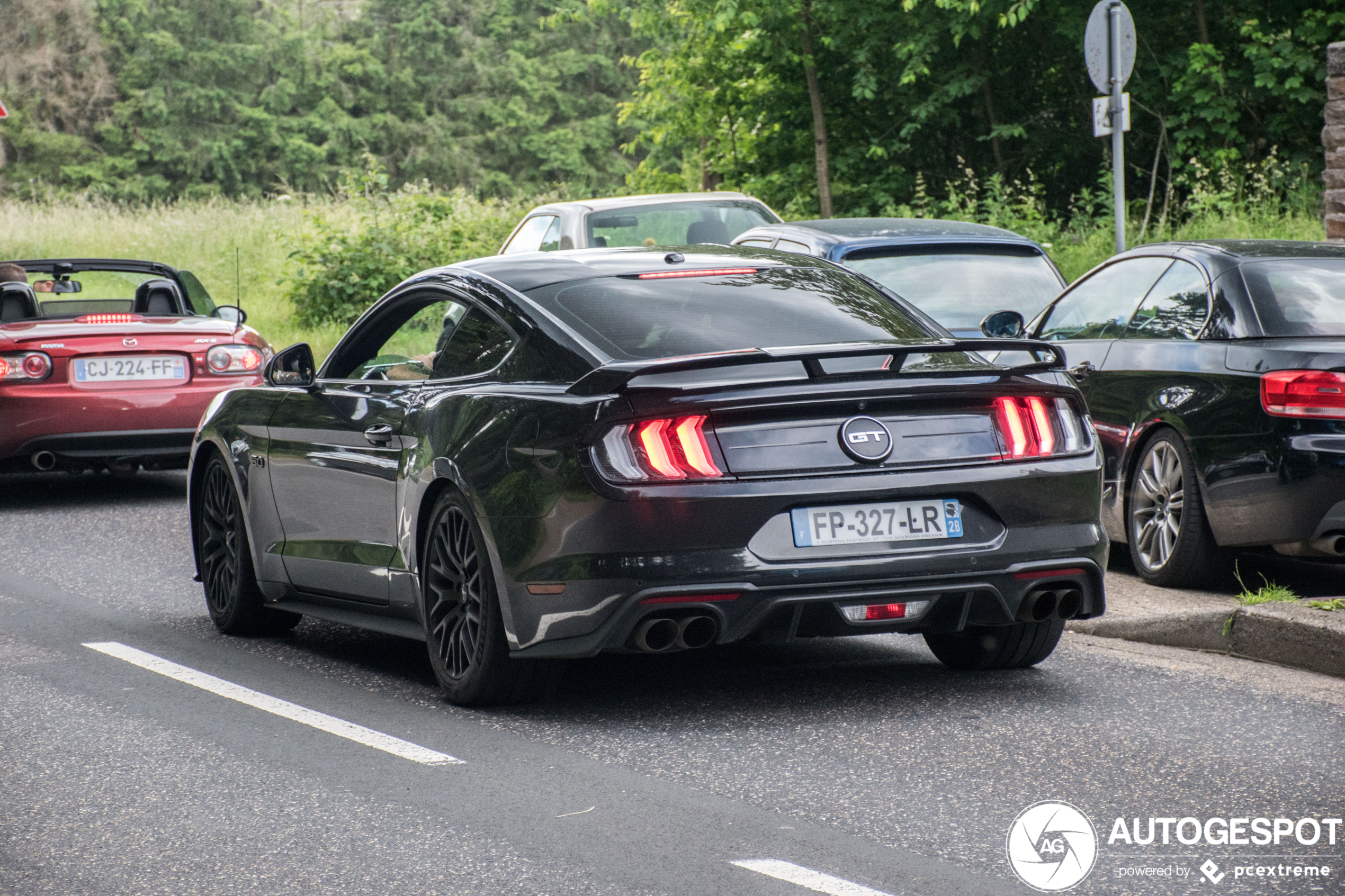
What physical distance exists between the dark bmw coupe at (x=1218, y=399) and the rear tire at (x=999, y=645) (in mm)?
1440

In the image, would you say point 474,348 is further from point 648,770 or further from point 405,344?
point 648,770

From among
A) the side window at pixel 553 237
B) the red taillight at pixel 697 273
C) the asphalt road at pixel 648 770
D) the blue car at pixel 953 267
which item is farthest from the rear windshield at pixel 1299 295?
the side window at pixel 553 237

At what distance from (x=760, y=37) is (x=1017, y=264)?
14433 mm

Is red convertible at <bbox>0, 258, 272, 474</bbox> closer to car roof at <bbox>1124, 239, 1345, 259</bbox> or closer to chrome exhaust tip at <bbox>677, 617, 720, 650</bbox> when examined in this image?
car roof at <bbox>1124, 239, 1345, 259</bbox>

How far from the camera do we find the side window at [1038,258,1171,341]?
8.39 meters

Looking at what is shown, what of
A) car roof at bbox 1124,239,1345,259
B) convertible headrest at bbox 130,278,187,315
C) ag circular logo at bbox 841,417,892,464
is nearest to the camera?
ag circular logo at bbox 841,417,892,464

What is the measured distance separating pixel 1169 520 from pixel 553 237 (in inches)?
324

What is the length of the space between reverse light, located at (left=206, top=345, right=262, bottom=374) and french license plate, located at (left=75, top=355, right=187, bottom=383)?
18 cm

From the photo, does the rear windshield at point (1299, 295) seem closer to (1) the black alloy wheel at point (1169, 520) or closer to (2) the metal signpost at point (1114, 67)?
(1) the black alloy wheel at point (1169, 520)

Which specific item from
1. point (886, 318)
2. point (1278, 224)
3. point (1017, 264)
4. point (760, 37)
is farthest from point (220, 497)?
point (760, 37)

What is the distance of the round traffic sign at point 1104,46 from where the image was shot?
37.4 ft

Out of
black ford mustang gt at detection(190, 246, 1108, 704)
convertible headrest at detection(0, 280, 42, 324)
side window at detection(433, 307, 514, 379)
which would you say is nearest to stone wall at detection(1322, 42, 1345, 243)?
black ford mustang gt at detection(190, 246, 1108, 704)

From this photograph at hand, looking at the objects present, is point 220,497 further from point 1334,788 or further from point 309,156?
point 309,156

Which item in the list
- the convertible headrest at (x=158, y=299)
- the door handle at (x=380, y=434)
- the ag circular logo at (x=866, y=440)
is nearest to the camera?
the ag circular logo at (x=866, y=440)
